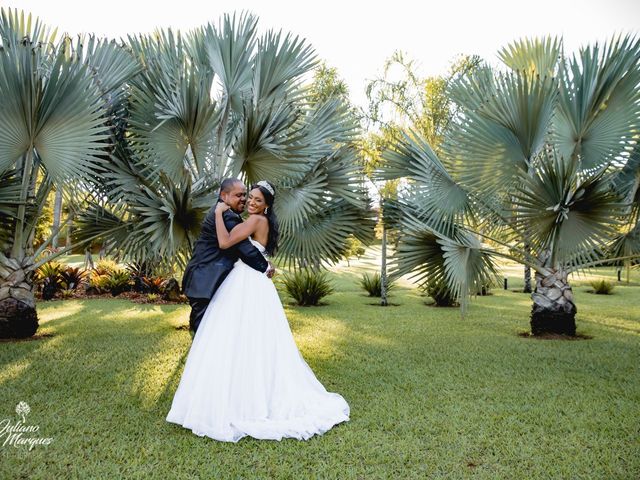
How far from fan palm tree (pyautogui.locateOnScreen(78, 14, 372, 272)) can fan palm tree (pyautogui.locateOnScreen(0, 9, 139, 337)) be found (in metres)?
0.53

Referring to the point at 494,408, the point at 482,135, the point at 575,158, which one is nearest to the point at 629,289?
the point at 575,158

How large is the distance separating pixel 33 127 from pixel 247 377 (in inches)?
176

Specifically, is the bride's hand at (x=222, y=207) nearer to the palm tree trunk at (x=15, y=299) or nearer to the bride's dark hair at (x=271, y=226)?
the bride's dark hair at (x=271, y=226)

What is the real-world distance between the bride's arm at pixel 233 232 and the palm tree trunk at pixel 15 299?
15.5ft

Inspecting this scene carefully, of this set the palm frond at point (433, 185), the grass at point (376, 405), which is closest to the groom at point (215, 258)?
the grass at point (376, 405)

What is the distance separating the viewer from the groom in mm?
4156

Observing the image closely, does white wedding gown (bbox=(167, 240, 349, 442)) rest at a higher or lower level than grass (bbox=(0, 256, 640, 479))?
higher

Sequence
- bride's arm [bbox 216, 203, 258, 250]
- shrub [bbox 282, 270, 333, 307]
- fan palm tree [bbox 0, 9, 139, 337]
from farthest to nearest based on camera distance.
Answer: shrub [bbox 282, 270, 333, 307]
fan palm tree [bbox 0, 9, 139, 337]
bride's arm [bbox 216, 203, 258, 250]

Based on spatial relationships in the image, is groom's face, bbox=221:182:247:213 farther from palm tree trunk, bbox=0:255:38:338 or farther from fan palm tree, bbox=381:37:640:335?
palm tree trunk, bbox=0:255:38:338

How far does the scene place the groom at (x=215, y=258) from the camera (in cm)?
416

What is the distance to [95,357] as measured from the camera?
6.20m

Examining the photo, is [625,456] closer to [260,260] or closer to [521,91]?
[260,260]

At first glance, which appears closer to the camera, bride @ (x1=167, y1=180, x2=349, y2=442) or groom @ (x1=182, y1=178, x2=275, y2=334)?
bride @ (x1=167, y1=180, x2=349, y2=442)

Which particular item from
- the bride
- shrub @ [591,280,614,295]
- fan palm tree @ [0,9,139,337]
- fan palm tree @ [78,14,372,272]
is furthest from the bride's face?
shrub @ [591,280,614,295]
